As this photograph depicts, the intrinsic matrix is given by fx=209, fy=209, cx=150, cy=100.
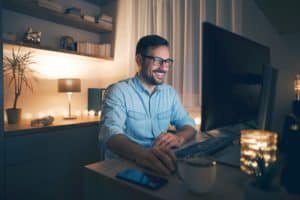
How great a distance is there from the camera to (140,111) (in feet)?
4.51

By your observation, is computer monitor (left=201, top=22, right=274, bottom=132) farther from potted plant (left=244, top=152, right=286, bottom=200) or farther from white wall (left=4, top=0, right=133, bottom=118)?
white wall (left=4, top=0, right=133, bottom=118)

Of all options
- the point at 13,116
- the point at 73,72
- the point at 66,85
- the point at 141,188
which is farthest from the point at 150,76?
the point at 73,72

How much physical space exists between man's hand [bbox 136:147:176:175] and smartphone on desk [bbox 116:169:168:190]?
0.13 feet

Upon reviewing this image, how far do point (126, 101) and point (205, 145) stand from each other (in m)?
0.59

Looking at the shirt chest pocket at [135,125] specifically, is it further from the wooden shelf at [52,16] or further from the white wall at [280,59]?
the wooden shelf at [52,16]

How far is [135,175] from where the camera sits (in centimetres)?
65

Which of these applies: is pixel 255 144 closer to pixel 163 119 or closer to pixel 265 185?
pixel 265 185

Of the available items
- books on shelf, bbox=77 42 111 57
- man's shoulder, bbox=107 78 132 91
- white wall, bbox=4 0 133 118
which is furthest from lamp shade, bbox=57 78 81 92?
man's shoulder, bbox=107 78 132 91

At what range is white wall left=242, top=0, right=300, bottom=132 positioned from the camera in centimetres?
167

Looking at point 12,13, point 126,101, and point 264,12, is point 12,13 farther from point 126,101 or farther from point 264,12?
point 264,12

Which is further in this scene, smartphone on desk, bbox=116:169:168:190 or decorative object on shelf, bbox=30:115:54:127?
decorative object on shelf, bbox=30:115:54:127

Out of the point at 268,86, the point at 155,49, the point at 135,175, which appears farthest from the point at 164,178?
the point at 155,49

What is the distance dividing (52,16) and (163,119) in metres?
1.73

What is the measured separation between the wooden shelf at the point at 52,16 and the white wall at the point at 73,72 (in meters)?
0.28
